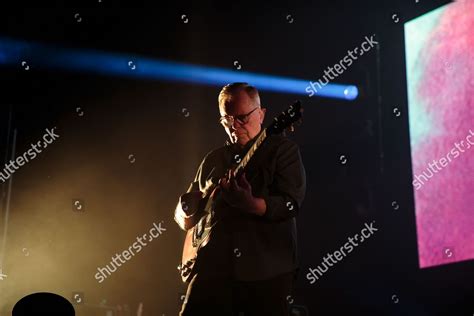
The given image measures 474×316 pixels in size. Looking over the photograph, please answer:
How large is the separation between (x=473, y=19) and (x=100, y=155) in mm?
3630

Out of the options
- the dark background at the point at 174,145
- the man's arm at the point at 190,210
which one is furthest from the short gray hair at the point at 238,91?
the dark background at the point at 174,145

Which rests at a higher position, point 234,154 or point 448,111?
point 448,111

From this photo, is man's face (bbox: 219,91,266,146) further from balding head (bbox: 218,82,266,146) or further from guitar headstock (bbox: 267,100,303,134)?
guitar headstock (bbox: 267,100,303,134)

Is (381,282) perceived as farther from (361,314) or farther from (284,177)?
(284,177)

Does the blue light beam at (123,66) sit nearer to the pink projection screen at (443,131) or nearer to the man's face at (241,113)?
the pink projection screen at (443,131)

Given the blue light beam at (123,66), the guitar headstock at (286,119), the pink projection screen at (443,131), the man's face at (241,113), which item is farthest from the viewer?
the blue light beam at (123,66)

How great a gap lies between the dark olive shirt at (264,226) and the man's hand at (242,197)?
6cm

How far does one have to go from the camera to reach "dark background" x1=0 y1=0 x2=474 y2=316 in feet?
15.2

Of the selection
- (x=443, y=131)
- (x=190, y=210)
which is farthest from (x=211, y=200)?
(x=443, y=131)

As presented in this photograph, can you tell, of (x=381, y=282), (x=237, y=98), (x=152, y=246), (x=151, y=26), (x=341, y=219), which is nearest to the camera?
(x=237, y=98)

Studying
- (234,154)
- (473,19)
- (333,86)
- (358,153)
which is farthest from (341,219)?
(234,154)

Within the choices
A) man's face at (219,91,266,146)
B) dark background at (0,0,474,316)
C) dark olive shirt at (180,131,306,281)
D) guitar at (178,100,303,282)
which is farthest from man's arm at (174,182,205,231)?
dark background at (0,0,474,316)

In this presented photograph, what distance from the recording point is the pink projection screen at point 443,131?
3.86 metres

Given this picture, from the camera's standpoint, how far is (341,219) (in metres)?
4.78
